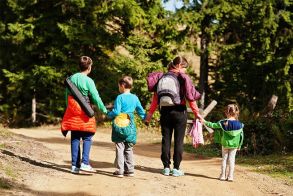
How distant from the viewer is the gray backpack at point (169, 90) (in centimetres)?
944

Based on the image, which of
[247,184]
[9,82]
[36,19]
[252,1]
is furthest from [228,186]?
[9,82]

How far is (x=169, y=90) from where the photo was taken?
9.44 meters

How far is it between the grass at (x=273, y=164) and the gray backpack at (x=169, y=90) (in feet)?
9.08

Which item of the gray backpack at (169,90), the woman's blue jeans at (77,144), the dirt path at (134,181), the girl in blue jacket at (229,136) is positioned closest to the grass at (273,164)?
the dirt path at (134,181)

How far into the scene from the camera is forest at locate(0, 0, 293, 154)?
23391mm

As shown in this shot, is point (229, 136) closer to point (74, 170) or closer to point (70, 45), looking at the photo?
point (74, 170)

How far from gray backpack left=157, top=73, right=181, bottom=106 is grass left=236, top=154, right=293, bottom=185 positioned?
2.77 m

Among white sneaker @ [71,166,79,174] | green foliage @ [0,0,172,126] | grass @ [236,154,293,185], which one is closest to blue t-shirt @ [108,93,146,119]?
white sneaker @ [71,166,79,174]

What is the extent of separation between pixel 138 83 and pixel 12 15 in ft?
28.3

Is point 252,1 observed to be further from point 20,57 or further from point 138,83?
point 20,57

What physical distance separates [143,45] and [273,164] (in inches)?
514

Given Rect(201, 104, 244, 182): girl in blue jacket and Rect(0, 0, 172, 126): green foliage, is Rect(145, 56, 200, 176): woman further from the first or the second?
Rect(0, 0, 172, 126): green foliage

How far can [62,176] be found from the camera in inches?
356

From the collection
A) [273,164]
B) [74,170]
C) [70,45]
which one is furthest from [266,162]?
[70,45]
